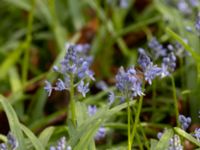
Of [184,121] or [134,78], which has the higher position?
[134,78]

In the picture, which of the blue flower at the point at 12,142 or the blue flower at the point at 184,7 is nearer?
the blue flower at the point at 12,142

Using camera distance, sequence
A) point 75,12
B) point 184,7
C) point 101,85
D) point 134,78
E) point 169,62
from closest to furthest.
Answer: point 134,78 < point 169,62 < point 101,85 < point 184,7 < point 75,12

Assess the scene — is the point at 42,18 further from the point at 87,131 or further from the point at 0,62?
the point at 87,131

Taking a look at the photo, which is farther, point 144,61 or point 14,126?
point 14,126

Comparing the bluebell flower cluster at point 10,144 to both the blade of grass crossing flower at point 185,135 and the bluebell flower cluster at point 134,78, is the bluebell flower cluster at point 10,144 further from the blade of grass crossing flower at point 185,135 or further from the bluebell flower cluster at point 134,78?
the blade of grass crossing flower at point 185,135

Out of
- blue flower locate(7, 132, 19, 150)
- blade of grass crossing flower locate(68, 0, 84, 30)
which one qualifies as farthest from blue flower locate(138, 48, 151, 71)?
blade of grass crossing flower locate(68, 0, 84, 30)

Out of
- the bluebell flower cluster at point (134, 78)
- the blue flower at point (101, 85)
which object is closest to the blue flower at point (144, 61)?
the bluebell flower cluster at point (134, 78)

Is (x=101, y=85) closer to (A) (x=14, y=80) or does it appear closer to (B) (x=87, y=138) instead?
(A) (x=14, y=80)

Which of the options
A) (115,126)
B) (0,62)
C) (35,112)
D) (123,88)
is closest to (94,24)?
(0,62)

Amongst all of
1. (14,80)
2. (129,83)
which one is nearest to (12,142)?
(129,83)

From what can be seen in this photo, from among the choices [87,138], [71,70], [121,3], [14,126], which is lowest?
[87,138]

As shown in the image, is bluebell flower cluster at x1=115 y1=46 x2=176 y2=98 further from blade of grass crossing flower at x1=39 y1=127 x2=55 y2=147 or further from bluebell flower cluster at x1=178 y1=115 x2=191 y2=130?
blade of grass crossing flower at x1=39 y1=127 x2=55 y2=147

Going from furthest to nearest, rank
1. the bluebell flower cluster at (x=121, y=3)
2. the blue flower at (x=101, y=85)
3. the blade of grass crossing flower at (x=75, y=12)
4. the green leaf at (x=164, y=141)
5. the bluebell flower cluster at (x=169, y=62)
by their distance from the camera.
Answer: the blade of grass crossing flower at (x=75, y=12), the bluebell flower cluster at (x=121, y=3), the blue flower at (x=101, y=85), the bluebell flower cluster at (x=169, y=62), the green leaf at (x=164, y=141)
